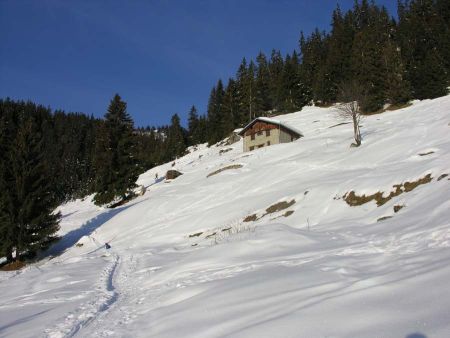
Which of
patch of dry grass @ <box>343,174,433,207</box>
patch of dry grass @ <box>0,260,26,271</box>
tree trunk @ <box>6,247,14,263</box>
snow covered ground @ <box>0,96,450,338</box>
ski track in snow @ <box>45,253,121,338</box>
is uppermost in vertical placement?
patch of dry grass @ <box>343,174,433,207</box>

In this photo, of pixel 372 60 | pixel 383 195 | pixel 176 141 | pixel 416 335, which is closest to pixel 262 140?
pixel 372 60

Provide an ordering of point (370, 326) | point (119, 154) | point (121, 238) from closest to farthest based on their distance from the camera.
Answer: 1. point (370, 326)
2. point (121, 238)
3. point (119, 154)

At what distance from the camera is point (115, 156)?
4222 cm

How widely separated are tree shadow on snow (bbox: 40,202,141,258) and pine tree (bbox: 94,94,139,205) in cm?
478

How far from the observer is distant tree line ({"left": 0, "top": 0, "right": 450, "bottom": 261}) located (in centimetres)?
2567

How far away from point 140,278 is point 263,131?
4653cm

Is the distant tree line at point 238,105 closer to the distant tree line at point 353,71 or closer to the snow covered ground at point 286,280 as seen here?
the distant tree line at point 353,71

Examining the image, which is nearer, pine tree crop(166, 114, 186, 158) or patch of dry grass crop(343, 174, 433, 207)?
patch of dry grass crop(343, 174, 433, 207)

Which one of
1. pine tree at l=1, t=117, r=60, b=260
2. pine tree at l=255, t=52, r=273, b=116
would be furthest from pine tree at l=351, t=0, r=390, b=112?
pine tree at l=1, t=117, r=60, b=260

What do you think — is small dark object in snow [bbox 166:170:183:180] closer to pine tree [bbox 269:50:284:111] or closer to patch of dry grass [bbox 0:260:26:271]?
patch of dry grass [bbox 0:260:26:271]

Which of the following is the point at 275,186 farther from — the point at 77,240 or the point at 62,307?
the point at 62,307

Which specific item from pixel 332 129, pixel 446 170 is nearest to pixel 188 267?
pixel 446 170

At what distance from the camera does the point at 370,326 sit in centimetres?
367

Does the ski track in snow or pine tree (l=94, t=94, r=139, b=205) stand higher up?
pine tree (l=94, t=94, r=139, b=205)
